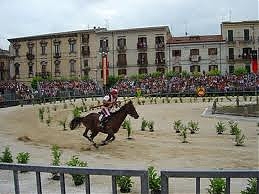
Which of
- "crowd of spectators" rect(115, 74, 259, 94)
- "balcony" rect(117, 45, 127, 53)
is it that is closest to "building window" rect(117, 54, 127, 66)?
"balcony" rect(117, 45, 127, 53)

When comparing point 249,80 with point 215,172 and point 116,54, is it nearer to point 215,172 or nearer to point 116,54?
point 116,54

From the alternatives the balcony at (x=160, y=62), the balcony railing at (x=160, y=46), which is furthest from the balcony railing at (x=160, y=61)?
the balcony railing at (x=160, y=46)

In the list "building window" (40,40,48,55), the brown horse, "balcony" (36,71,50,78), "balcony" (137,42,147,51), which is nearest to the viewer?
the brown horse

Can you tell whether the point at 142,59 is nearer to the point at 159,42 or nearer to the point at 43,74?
the point at 159,42

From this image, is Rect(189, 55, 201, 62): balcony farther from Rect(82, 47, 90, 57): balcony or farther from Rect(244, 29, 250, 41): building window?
Rect(82, 47, 90, 57): balcony

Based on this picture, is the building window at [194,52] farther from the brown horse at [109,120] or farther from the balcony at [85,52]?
the brown horse at [109,120]

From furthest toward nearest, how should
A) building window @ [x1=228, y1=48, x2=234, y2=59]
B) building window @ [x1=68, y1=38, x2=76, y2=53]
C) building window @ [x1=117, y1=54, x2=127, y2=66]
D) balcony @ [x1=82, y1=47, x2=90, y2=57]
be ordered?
building window @ [x1=68, y1=38, x2=76, y2=53] < balcony @ [x1=82, y1=47, x2=90, y2=57] < building window @ [x1=117, y1=54, x2=127, y2=66] < building window @ [x1=228, y1=48, x2=234, y2=59]

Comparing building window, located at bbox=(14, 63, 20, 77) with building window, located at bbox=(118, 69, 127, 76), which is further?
building window, located at bbox=(14, 63, 20, 77)

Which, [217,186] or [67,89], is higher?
[67,89]

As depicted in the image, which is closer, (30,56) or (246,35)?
(246,35)

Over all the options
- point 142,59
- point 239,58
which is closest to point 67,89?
point 142,59

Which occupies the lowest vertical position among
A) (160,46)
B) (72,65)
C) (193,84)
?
(193,84)

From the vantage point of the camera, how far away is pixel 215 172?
3.70m

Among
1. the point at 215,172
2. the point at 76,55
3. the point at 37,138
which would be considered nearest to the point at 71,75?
the point at 76,55
